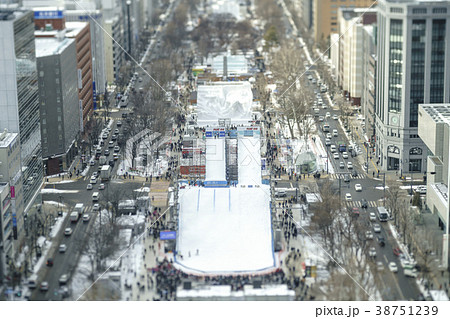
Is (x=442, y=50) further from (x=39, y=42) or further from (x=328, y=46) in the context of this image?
(x=328, y=46)

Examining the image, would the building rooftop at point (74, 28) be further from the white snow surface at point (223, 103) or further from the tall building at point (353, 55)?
the tall building at point (353, 55)

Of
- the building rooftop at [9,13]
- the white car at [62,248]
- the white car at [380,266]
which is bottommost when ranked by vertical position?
the white car at [380,266]

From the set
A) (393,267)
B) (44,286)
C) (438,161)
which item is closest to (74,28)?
(438,161)

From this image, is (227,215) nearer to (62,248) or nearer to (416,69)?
(62,248)

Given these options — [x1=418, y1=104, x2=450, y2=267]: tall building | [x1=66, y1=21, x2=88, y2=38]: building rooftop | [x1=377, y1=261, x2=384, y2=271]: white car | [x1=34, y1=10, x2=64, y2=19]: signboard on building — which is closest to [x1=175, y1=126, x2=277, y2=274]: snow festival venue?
[x1=377, y1=261, x2=384, y2=271]: white car

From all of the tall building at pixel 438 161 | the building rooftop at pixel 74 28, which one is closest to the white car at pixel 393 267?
the tall building at pixel 438 161

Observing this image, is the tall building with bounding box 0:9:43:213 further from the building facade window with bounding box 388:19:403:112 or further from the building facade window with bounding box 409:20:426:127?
the building facade window with bounding box 409:20:426:127

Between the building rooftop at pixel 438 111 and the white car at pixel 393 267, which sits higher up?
the building rooftop at pixel 438 111
